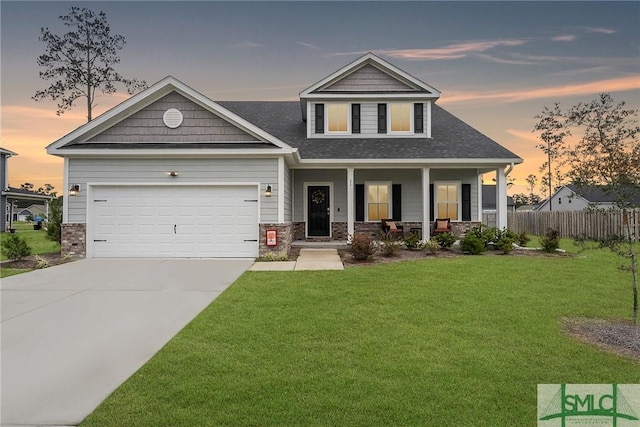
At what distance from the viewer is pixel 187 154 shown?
37.4ft

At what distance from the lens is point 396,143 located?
15266 mm

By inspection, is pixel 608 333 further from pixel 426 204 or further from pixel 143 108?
pixel 143 108

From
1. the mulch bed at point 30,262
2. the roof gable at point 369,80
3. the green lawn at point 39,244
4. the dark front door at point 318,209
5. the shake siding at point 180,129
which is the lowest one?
the mulch bed at point 30,262

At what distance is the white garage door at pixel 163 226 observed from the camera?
11703 mm

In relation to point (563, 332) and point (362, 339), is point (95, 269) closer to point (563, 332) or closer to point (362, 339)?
point (362, 339)

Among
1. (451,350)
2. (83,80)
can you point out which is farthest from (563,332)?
(83,80)

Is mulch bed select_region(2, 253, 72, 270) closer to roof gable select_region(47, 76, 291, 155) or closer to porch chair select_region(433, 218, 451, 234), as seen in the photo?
roof gable select_region(47, 76, 291, 155)

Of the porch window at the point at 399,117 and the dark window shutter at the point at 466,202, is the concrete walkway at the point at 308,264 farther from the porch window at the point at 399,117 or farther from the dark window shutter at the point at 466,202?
the dark window shutter at the point at 466,202

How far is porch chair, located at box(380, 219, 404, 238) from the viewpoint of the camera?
48.9 ft

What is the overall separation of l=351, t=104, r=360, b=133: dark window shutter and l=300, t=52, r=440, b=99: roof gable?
0.65m

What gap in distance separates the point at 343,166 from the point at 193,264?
6.49m

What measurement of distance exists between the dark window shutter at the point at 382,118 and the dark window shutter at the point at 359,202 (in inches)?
98.4

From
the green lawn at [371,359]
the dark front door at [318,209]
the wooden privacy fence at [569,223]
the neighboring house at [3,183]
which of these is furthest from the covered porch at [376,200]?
the neighboring house at [3,183]

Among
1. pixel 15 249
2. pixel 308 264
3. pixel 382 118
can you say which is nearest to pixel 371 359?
pixel 308 264
